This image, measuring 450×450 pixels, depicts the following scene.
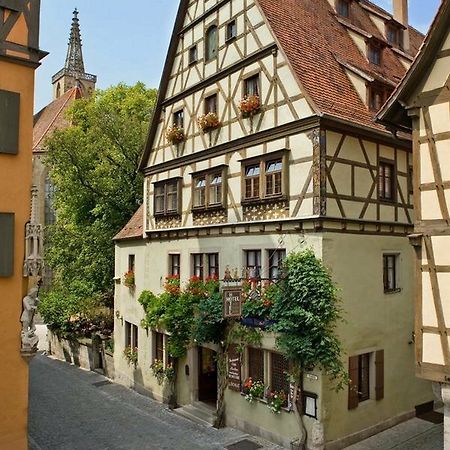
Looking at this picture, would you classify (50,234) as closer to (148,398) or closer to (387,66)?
→ (148,398)

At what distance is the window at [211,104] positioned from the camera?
17.0 m

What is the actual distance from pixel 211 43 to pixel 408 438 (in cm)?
1328

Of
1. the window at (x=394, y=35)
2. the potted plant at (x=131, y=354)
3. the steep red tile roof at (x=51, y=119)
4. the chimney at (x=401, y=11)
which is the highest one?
the steep red tile roof at (x=51, y=119)

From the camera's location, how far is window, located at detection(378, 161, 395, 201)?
48.0ft

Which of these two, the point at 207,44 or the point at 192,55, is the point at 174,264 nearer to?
the point at 192,55

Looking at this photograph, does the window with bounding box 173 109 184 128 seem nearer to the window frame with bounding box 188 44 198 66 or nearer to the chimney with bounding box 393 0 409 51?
the window frame with bounding box 188 44 198 66

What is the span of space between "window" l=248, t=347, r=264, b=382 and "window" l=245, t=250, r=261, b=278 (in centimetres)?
214

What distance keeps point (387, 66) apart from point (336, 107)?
5.74 m

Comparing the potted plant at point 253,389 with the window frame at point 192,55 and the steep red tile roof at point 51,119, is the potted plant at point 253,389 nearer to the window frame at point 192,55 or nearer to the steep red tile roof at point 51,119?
the window frame at point 192,55

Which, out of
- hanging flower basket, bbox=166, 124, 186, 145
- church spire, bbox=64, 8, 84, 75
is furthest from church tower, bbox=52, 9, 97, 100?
hanging flower basket, bbox=166, 124, 186, 145

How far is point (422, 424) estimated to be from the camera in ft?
48.5

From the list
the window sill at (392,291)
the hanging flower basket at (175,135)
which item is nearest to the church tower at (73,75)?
the hanging flower basket at (175,135)

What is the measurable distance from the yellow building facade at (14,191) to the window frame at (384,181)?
9169mm

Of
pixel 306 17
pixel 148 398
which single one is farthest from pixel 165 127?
pixel 148 398
